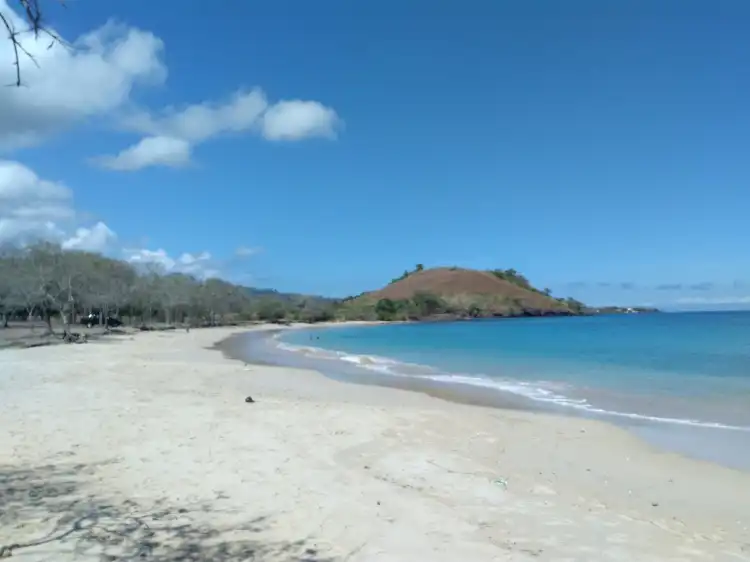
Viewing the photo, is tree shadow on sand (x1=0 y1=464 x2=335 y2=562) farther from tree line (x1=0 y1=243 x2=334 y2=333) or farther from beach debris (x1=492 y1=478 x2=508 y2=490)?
tree line (x1=0 y1=243 x2=334 y2=333)

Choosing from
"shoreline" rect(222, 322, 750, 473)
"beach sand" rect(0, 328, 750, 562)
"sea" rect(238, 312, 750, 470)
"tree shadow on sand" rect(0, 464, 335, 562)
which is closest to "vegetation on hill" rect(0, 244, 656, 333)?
"sea" rect(238, 312, 750, 470)

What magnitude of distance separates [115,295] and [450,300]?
11519cm

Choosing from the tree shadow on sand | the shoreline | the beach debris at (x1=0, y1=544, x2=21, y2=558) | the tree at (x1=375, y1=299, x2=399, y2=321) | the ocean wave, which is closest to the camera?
the beach debris at (x1=0, y1=544, x2=21, y2=558)

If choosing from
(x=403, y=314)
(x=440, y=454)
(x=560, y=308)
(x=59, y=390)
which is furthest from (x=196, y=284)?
(x=560, y=308)

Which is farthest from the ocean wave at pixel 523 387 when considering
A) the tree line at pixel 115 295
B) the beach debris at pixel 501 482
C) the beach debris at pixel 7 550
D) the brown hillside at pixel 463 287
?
the brown hillside at pixel 463 287

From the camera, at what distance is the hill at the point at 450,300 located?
151700 mm

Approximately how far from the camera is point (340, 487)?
696 centimetres

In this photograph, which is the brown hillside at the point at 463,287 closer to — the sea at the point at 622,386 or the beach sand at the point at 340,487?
the sea at the point at 622,386

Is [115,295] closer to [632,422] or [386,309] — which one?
[632,422]

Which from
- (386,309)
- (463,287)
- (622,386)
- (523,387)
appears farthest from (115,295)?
(463,287)

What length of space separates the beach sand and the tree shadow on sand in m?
0.02

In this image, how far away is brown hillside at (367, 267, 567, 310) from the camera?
17825 centimetres

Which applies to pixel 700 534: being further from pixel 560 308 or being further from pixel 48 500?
pixel 560 308

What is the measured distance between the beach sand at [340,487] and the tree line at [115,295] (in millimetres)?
36429
